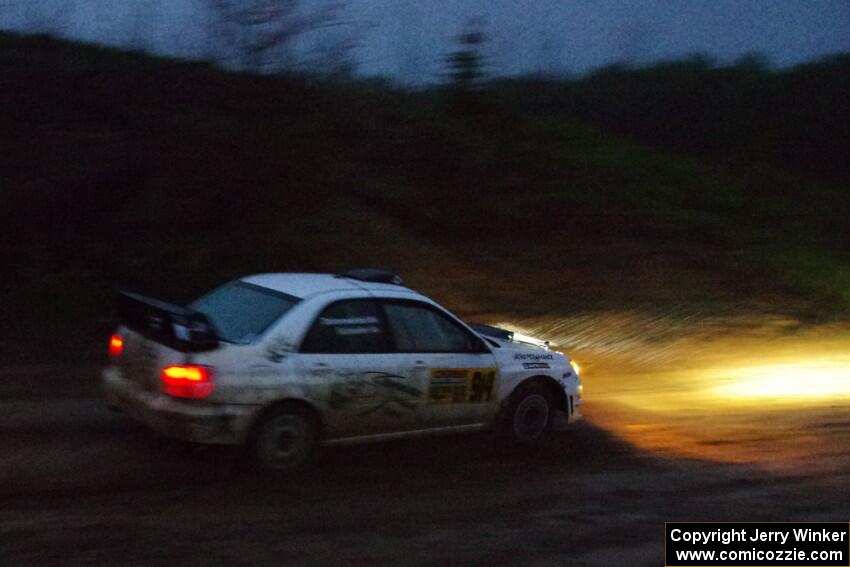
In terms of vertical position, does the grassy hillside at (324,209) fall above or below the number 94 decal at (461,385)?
above

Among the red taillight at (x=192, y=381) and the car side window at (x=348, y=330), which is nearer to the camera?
the red taillight at (x=192, y=381)

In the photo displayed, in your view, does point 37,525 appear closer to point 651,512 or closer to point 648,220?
point 651,512

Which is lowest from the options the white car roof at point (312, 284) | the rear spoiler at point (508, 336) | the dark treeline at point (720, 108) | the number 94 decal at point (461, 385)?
the number 94 decal at point (461, 385)

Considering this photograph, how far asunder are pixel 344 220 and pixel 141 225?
339 cm

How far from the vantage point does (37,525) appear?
6148 mm

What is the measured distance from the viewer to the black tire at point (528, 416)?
29.0 feet

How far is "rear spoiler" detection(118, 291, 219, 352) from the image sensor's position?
7.14 metres

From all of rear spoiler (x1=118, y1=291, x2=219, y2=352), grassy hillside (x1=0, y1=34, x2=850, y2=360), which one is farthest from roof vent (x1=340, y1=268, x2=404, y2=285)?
grassy hillside (x1=0, y1=34, x2=850, y2=360)

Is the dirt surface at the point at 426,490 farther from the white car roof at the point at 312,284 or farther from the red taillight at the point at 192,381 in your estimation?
the white car roof at the point at 312,284

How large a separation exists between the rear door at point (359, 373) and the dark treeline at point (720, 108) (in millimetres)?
17851

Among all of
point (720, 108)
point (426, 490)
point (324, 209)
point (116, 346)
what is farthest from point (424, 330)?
point (720, 108)

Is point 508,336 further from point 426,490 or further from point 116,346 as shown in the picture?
point 116,346

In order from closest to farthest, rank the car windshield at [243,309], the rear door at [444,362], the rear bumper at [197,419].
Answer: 1. the rear bumper at [197,419]
2. the car windshield at [243,309]
3. the rear door at [444,362]

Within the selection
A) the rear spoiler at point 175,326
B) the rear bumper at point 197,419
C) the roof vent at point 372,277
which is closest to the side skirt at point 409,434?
the rear bumper at point 197,419
